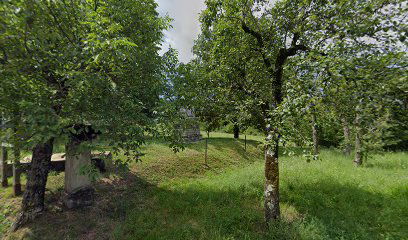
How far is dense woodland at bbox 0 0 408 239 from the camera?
3.64 metres

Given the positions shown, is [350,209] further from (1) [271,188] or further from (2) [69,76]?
(2) [69,76]

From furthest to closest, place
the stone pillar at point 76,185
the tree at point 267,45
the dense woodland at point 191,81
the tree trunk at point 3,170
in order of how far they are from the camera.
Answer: the tree trunk at point 3,170 → the stone pillar at point 76,185 → the tree at point 267,45 → the dense woodland at point 191,81

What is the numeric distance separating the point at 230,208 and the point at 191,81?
538 cm

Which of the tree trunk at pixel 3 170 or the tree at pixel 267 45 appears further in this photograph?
A: the tree trunk at pixel 3 170

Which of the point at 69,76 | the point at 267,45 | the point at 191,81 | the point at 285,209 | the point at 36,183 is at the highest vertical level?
the point at 267,45

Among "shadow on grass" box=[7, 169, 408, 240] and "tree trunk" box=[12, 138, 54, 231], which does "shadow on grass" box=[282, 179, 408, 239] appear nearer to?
"shadow on grass" box=[7, 169, 408, 240]

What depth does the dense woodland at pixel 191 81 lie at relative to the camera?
364cm

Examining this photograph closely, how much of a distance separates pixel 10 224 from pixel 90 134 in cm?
380

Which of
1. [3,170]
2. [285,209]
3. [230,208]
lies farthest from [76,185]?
[285,209]

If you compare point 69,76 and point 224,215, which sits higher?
point 69,76

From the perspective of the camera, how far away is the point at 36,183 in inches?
257

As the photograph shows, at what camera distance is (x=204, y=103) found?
26.3 feet

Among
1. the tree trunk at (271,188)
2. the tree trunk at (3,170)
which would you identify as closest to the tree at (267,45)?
the tree trunk at (271,188)

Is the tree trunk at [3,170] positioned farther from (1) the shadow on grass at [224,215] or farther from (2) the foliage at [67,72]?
(2) the foliage at [67,72]
